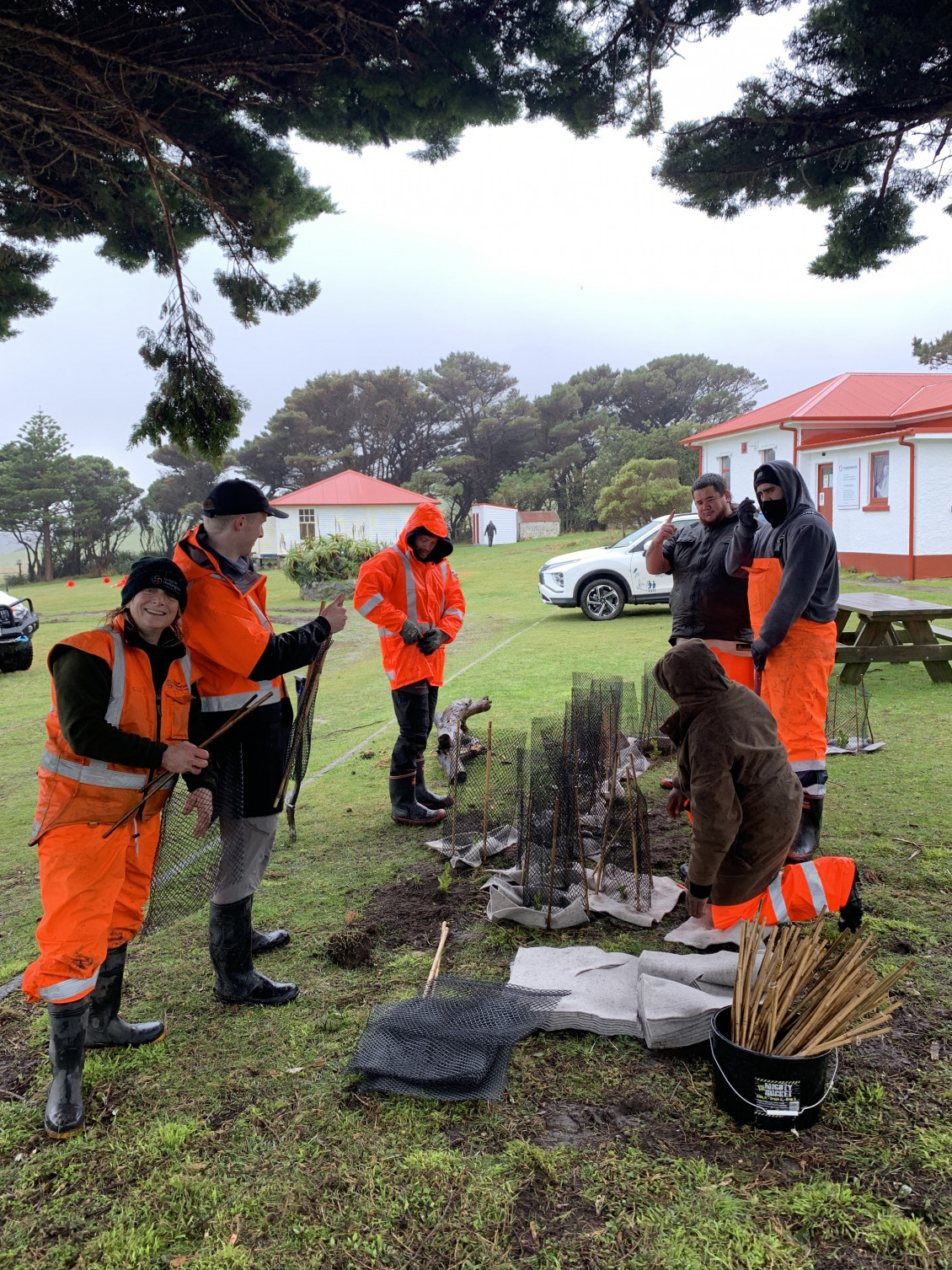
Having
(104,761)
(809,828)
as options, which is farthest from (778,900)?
(104,761)

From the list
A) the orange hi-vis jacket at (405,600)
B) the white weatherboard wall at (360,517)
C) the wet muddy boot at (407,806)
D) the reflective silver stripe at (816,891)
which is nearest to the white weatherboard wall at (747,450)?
the white weatherboard wall at (360,517)

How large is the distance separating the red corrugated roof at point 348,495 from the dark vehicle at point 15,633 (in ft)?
81.1

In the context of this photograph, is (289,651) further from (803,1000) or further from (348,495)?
(348,495)

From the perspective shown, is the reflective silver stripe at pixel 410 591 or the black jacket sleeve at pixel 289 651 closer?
the black jacket sleeve at pixel 289 651

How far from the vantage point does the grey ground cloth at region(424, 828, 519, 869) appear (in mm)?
3881

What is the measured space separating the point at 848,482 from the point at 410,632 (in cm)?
1681

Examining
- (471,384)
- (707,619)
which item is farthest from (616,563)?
(471,384)

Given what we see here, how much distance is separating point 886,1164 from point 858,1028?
299 mm

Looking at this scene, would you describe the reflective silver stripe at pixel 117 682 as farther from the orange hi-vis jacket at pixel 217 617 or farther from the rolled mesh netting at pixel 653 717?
the rolled mesh netting at pixel 653 717

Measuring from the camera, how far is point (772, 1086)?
2.02 metres

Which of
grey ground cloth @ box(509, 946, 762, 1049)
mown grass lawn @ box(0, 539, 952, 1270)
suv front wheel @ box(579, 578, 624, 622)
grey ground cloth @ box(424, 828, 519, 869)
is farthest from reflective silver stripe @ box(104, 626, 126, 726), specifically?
suv front wheel @ box(579, 578, 624, 622)

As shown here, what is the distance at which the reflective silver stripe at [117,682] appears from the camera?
2.24 metres

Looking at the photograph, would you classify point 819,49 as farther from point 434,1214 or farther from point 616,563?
point 616,563

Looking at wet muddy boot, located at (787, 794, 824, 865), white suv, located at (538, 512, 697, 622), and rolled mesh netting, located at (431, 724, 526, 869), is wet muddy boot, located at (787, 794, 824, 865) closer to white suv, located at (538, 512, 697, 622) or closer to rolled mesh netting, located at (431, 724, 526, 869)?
rolled mesh netting, located at (431, 724, 526, 869)
